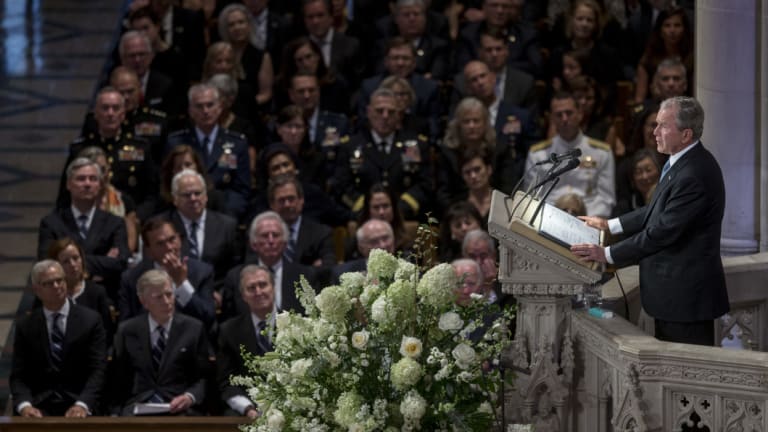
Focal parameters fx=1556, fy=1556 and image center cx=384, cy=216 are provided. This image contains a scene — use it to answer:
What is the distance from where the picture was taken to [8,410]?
8.72m

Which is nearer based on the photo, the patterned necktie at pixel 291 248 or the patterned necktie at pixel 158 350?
the patterned necktie at pixel 158 350

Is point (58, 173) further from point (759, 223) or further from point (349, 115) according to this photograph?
point (759, 223)

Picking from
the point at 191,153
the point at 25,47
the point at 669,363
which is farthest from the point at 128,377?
the point at 25,47

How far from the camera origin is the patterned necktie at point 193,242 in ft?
31.5

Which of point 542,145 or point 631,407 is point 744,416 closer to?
point 631,407

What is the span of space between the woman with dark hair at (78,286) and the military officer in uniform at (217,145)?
143 cm

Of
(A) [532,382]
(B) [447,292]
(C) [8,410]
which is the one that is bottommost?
(C) [8,410]

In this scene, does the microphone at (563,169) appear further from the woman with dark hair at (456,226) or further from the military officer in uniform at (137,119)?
the military officer in uniform at (137,119)

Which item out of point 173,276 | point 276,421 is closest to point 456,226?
point 173,276

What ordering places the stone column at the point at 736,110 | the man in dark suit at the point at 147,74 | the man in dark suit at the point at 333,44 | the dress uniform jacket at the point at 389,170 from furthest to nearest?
1. the man in dark suit at the point at 333,44
2. the man in dark suit at the point at 147,74
3. the dress uniform jacket at the point at 389,170
4. the stone column at the point at 736,110

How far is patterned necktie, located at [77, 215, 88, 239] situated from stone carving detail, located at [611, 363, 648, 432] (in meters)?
4.98

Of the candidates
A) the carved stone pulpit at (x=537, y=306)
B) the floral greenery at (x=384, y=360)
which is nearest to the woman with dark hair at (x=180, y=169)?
the carved stone pulpit at (x=537, y=306)

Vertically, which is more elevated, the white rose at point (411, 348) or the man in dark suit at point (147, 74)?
the man in dark suit at point (147, 74)

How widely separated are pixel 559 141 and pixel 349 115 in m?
1.82
